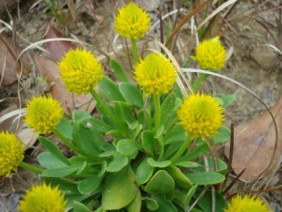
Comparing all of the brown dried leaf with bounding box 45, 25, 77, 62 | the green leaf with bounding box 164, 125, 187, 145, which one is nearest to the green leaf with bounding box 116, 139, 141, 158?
the green leaf with bounding box 164, 125, 187, 145

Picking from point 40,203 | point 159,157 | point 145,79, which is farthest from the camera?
point 159,157

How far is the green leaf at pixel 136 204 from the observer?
1959 millimetres

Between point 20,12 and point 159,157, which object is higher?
point 20,12

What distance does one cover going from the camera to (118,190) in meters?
2.01

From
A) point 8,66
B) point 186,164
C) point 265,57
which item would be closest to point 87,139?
point 186,164

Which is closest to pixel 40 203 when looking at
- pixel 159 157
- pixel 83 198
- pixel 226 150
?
pixel 83 198

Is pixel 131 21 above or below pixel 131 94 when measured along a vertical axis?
above

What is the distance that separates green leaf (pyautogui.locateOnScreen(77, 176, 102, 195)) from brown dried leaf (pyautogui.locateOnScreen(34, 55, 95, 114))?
49cm

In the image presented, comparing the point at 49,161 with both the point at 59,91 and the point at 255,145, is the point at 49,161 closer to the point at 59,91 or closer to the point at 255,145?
the point at 59,91

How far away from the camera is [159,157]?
205 cm

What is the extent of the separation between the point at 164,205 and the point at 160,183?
174 mm

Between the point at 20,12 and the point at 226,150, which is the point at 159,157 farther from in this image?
the point at 20,12

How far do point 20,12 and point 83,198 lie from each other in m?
1.47

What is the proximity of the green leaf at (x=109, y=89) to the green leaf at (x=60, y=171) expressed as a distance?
1.49 feet
